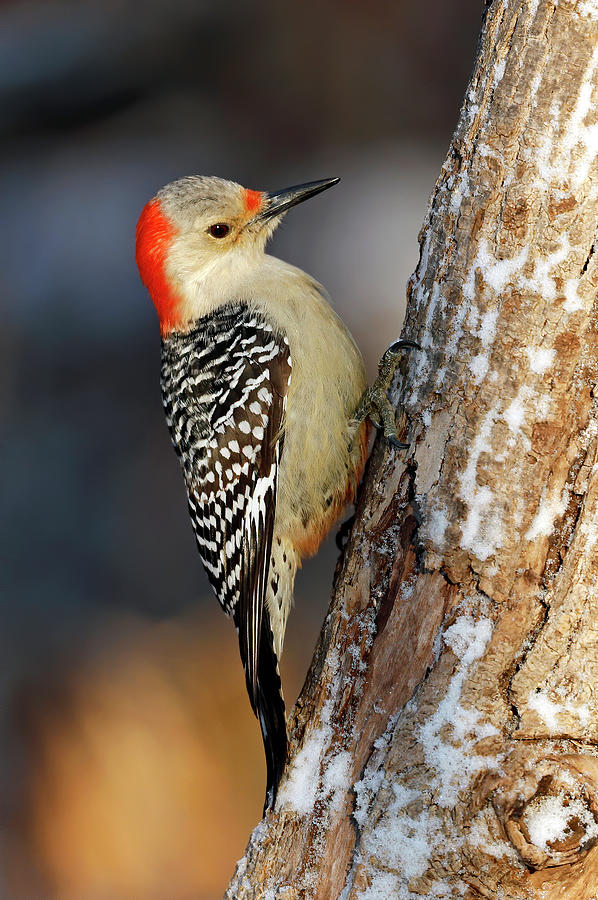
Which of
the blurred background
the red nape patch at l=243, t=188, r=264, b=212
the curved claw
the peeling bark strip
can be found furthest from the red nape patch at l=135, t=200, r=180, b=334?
the blurred background

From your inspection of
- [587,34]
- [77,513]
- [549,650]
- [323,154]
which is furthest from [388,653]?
[323,154]

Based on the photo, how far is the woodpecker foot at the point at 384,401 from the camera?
6.89ft

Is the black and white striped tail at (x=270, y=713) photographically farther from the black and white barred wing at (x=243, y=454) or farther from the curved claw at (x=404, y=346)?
the curved claw at (x=404, y=346)

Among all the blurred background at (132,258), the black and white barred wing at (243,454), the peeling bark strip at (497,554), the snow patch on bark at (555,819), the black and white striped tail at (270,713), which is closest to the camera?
the snow patch on bark at (555,819)

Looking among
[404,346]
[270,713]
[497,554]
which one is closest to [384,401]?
[404,346]

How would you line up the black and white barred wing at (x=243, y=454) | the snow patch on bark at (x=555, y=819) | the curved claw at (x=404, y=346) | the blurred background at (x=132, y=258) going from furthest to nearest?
the blurred background at (x=132, y=258), the black and white barred wing at (x=243, y=454), the curved claw at (x=404, y=346), the snow patch on bark at (x=555, y=819)

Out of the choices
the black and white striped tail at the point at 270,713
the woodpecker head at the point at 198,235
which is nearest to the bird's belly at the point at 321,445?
the black and white striped tail at the point at 270,713

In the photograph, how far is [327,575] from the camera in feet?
18.9

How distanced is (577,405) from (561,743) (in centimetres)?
75

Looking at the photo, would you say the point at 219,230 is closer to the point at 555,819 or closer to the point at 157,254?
the point at 157,254

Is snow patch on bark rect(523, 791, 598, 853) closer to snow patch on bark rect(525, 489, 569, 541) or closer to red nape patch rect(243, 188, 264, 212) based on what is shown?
snow patch on bark rect(525, 489, 569, 541)

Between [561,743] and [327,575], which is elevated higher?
[561,743]

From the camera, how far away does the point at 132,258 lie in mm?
6172

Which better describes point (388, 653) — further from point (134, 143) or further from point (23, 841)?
point (134, 143)
